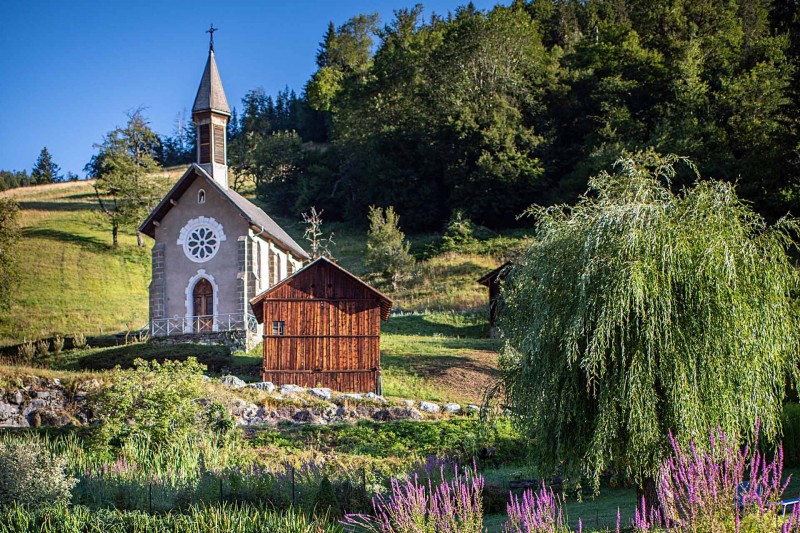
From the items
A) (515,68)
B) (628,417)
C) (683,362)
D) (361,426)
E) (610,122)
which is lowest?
(361,426)

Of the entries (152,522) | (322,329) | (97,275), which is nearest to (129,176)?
(97,275)

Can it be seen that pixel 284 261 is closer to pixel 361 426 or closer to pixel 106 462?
pixel 361 426

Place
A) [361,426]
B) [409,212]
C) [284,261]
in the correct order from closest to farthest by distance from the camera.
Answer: [361,426] → [284,261] → [409,212]

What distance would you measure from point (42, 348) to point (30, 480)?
2529 centimetres

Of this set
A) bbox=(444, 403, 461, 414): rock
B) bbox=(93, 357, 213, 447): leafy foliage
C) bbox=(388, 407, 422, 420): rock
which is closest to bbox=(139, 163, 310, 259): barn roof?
bbox=(388, 407, 422, 420): rock

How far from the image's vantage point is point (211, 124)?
123 ft

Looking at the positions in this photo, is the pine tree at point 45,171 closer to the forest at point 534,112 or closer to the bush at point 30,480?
the forest at point 534,112

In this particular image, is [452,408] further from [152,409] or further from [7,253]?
[7,253]

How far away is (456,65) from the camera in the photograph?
71125 millimetres

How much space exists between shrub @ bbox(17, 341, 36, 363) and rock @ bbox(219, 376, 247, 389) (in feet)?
40.2

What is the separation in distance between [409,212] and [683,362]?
56994mm

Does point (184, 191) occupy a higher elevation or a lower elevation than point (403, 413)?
higher

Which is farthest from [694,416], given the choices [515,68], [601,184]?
[515,68]

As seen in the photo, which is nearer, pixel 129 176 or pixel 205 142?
pixel 205 142
